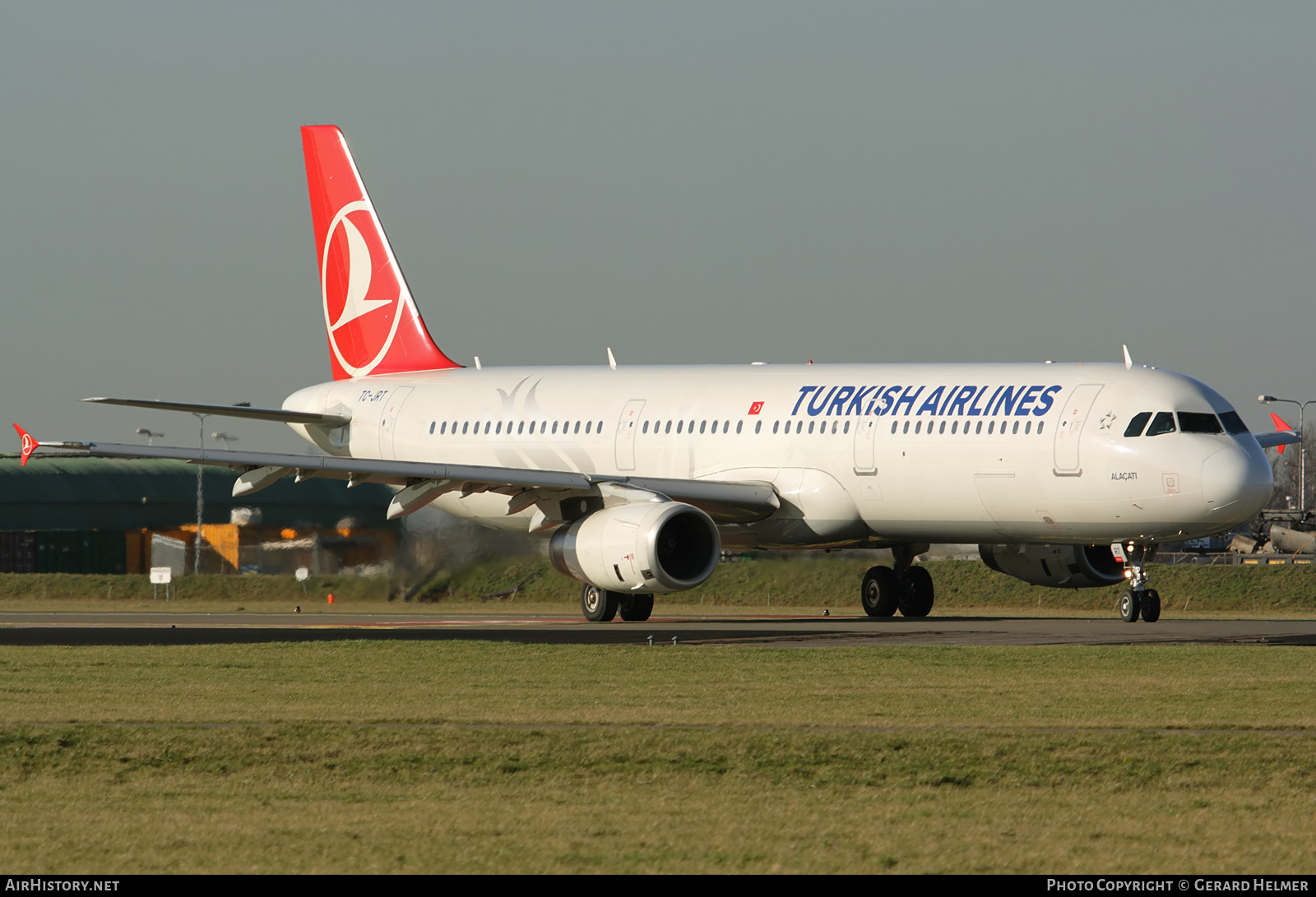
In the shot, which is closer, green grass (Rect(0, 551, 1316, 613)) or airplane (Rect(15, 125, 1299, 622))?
airplane (Rect(15, 125, 1299, 622))

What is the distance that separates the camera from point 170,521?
77750mm

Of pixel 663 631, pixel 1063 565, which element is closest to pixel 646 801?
pixel 663 631

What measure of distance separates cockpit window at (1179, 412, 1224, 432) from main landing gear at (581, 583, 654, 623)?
8.71 m

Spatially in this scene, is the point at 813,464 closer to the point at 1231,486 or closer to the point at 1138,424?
the point at 1138,424

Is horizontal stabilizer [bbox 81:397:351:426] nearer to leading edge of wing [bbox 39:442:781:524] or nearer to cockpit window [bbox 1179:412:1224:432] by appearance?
leading edge of wing [bbox 39:442:781:524]

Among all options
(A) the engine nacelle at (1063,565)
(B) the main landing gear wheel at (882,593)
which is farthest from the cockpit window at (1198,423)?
(B) the main landing gear wheel at (882,593)

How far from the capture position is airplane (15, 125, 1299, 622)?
27.3 m

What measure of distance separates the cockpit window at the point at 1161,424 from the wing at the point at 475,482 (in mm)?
6450

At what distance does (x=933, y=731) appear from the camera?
1345 cm

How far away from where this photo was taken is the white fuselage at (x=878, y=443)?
88.9 ft

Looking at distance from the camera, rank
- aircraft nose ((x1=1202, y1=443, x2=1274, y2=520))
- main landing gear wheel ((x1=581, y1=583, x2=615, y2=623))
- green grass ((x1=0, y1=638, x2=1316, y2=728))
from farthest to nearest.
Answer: main landing gear wheel ((x1=581, y1=583, x2=615, y2=623)), aircraft nose ((x1=1202, y1=443, x2=1274, y2=520)), green grass ((x1=0, y1=638, x2=1316, y2=728))

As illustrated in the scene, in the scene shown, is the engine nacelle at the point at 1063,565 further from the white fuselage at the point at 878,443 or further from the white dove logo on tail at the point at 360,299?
the white dove logo on tail at the point at 360,299

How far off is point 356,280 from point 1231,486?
19597 mm

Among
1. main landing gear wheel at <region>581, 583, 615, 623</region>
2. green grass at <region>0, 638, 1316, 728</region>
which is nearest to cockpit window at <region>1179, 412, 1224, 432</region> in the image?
green grass at <region>0, 638, 1316, 728</region>
